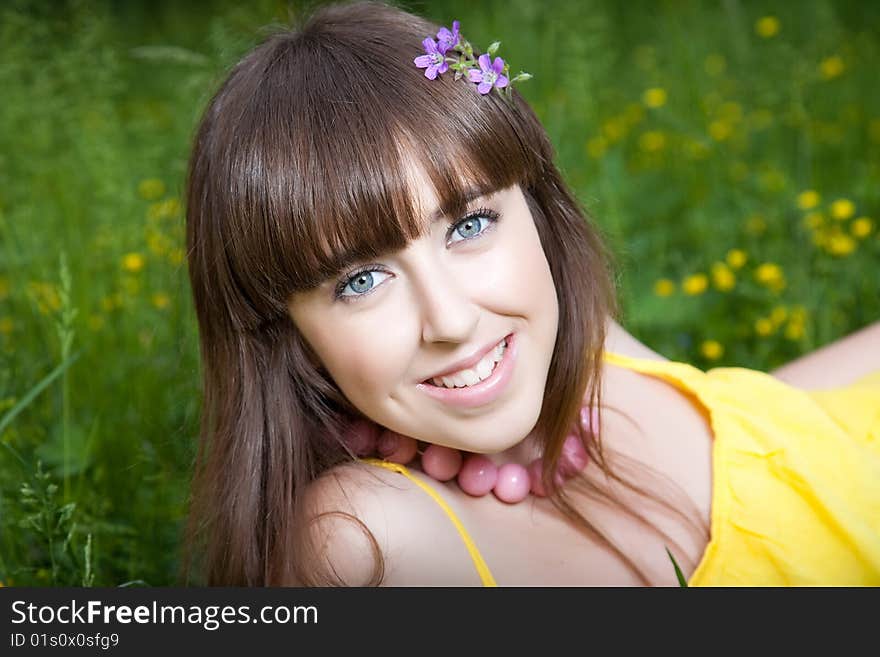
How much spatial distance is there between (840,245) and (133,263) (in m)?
1.51

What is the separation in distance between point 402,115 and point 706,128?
1.92 m

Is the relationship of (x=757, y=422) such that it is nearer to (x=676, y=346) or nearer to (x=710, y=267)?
(x=676, y=346)

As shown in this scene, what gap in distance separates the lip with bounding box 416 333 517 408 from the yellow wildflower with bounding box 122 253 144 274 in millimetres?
1199

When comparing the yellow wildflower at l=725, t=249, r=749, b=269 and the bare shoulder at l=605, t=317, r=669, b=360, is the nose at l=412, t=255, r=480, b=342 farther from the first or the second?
the yellow wildflower at l=725, t=249, r=749, b=269

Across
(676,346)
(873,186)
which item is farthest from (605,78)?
(676,346)

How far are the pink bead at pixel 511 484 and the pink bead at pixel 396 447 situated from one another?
13 centimetres

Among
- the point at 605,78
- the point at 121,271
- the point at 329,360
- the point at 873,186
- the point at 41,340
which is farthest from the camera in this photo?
the point at 605,78

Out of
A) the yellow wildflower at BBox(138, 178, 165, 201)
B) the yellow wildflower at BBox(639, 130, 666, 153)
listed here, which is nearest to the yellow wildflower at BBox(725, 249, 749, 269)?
the yellow wildflower at BBox(639, 130, 666, 153)

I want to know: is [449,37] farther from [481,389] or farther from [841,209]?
[841,209]

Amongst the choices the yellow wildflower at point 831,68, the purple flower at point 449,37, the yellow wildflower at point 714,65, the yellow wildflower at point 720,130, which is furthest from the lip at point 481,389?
the yellow wildflower at point 714,65

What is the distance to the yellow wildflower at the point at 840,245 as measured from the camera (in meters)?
2.42

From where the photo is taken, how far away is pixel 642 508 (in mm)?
1669

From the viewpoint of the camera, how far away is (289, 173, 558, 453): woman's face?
52.6 inches

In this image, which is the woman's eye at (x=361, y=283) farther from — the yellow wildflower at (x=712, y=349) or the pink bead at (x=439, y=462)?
the yellow wildflower at (x=712, y=349)
